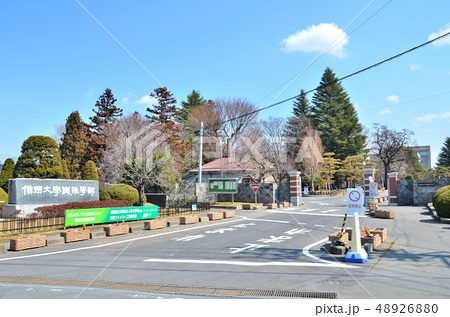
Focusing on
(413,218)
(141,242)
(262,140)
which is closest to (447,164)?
(262,140)

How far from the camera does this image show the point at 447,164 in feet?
242

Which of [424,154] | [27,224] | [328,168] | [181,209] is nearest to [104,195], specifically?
[181,209]

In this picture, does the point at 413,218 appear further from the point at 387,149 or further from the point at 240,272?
the point at 387,149

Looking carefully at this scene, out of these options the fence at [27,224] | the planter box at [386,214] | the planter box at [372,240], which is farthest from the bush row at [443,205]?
the fence at [27,224]

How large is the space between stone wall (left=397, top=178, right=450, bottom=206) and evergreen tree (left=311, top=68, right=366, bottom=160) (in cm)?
3390

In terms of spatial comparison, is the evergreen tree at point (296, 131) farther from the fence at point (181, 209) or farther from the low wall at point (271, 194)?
the fence at point (181, 209)

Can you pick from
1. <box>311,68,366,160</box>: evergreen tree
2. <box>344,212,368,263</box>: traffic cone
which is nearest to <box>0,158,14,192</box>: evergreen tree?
<box>344,212,368,263</box>: traffic cone

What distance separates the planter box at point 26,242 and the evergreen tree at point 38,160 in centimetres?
1079

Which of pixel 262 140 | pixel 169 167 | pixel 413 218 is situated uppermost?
pixel 262 140

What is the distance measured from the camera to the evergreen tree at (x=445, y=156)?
74125 millimetres

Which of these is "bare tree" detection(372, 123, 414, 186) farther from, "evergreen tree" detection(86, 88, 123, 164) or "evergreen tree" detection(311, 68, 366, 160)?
"evergreen tree" detection(86, 88, 123, 164)

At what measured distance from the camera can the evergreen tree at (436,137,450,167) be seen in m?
74.1

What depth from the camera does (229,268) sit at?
9.30 m
